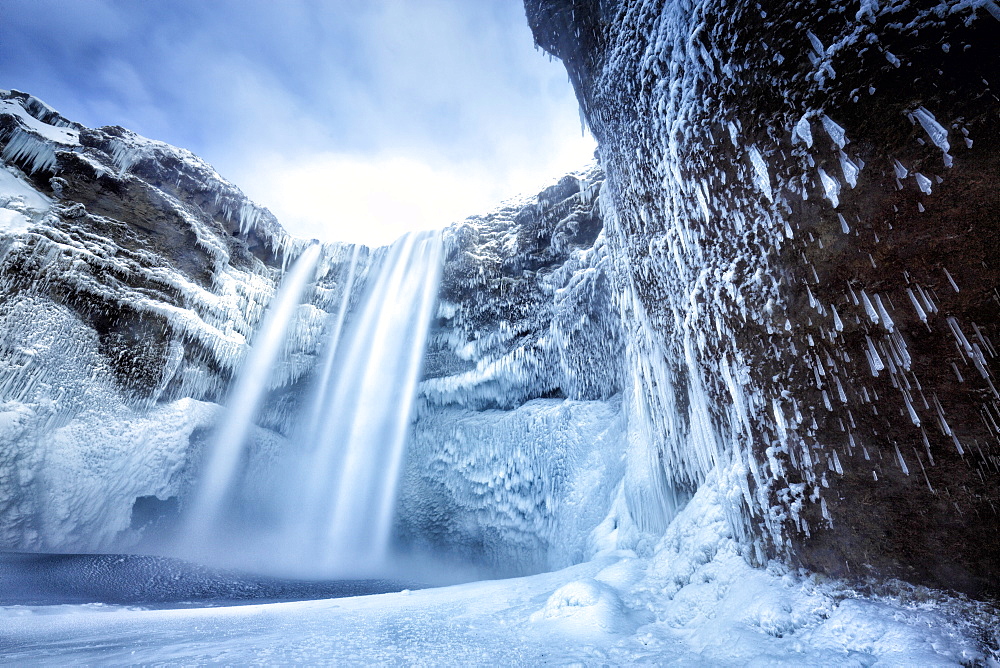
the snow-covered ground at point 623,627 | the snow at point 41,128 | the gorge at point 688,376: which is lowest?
the snow-covered ground at point 623,627

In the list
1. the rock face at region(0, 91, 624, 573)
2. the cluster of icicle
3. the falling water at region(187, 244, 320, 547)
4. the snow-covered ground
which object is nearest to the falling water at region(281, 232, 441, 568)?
the rock face at region(0, 91, 624, 573)

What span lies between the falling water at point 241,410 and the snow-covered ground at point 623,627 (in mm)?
7179

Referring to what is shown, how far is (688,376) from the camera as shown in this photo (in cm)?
371

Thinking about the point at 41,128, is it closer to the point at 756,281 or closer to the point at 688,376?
the point at 688,376

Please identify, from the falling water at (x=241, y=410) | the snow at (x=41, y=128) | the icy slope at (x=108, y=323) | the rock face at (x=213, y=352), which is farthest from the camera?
the falling water at (x=241, y=410)

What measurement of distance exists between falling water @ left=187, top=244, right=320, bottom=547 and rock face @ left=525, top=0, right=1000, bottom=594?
10993 millimetres

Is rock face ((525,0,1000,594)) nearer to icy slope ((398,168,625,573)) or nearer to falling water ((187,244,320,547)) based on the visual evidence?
icy slope ((398,168,625,573))

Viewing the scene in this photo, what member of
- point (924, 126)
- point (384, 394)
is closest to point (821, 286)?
point (924, 126)

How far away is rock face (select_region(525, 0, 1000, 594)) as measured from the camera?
180cm

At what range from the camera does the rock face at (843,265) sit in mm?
1803

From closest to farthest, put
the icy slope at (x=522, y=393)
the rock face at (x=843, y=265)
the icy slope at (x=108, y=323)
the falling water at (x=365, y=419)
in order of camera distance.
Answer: the rock face at (x=843, y=265) < the icy slope at (x=108, y=323) < the icy slope at (x=522, y=393) < the falling water at (x=365, y=419)

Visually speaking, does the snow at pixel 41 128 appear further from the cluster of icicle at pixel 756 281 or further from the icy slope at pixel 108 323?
the cluster of icicle at pixel 756 281

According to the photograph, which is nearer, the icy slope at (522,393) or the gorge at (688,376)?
the gorge at (688,376)

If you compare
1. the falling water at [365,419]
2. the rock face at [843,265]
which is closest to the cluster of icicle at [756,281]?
the rock face at [843,265]
